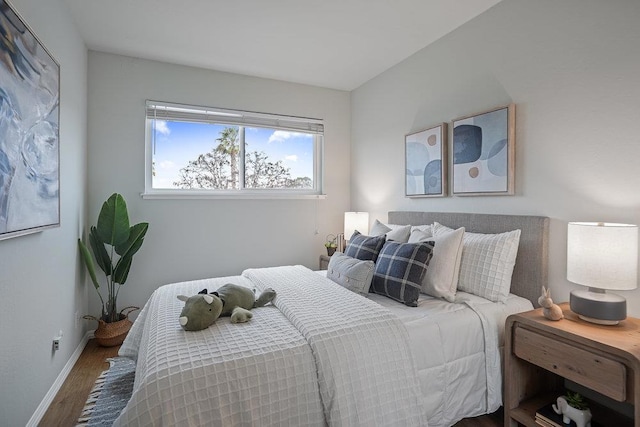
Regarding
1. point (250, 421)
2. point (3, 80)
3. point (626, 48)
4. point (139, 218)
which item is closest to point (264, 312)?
point (250, 421)

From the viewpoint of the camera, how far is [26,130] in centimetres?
154

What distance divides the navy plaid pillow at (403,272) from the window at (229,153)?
5.90 feet

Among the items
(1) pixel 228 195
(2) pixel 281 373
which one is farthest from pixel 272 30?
(2) pixel 281 373

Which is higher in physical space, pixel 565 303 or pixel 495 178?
pixel 495 178

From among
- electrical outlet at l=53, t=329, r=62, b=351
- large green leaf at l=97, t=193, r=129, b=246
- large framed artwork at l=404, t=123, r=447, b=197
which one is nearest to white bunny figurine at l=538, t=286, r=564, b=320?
large framed artwork at l=404, t=123, r=447, b=197

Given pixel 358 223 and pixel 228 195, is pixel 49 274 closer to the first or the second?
pixel 228 195

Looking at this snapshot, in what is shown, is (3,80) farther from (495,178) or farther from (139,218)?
(495,178)

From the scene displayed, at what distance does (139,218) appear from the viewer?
2.99 metres

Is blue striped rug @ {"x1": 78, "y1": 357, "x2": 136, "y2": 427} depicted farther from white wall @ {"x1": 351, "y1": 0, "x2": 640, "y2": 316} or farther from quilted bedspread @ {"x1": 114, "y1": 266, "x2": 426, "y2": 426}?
white wall @ {"x1": 351, "y1": 0, "x2": 640, "y2": 316}

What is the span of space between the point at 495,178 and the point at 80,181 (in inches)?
127

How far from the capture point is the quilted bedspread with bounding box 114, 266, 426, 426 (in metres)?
1.12

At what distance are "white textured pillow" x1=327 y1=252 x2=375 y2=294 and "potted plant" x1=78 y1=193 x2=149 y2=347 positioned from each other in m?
1.79

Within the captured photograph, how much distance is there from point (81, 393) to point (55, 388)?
0.15 m

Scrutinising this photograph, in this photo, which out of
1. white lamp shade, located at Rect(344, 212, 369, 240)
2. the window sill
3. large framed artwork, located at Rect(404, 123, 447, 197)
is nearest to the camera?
large framed artwork, located at Rect(404, 123, 447, 197)
